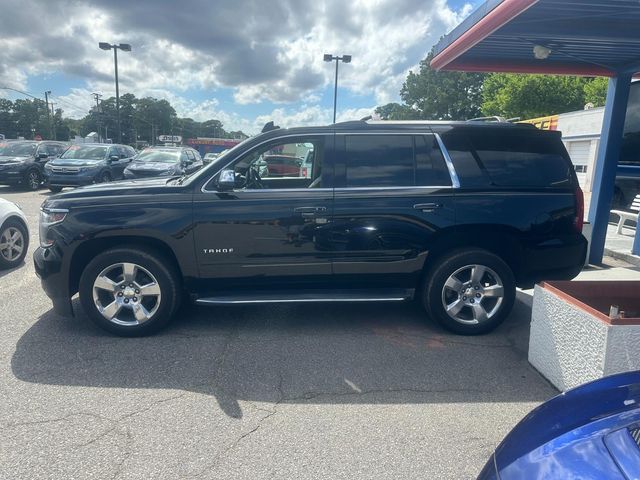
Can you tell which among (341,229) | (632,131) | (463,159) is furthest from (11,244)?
(632,131)

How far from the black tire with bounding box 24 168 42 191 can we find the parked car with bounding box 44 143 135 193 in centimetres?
58

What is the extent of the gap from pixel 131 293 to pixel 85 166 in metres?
13.0

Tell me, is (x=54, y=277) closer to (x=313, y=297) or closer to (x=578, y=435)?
(x=313, y=297)

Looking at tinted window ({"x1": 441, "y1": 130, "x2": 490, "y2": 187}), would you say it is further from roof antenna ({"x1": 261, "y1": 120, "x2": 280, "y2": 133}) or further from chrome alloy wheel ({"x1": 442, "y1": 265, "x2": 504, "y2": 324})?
roof antenna ({"x1": 261, "y1": 120, "x2": 280, "y2": 133})

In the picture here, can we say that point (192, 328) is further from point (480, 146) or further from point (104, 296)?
point (480, 146)

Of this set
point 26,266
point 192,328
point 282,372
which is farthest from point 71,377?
point 26,266

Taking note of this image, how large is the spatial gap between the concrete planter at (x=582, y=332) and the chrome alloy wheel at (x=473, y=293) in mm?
565

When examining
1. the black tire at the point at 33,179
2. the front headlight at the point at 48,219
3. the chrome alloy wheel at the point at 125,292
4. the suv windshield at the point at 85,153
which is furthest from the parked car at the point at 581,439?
the black tire at the point at 33,179

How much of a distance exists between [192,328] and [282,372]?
4.16 feet

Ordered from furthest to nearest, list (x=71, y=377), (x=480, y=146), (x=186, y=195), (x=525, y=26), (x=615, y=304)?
(x=525, y=26) → (x=480, y=146) → (x=186, y=195) → (x=615, y=304) → (x=71, y=377)

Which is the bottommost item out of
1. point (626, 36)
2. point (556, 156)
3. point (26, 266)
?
point (26, 266)

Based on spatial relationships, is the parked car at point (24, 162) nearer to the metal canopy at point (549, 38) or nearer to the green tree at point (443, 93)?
the metal canopy at point (549, 38)

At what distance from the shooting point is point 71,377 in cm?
363

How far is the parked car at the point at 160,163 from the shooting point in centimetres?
1476
